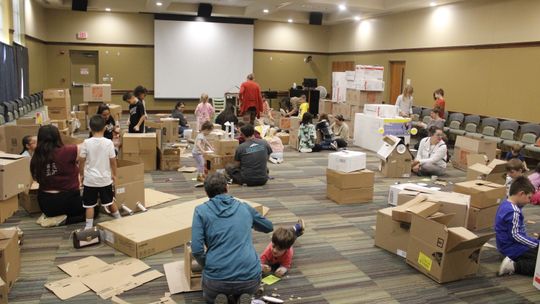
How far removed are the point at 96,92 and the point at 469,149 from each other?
8.42 m

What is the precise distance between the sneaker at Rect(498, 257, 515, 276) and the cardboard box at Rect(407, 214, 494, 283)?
239 millimetres

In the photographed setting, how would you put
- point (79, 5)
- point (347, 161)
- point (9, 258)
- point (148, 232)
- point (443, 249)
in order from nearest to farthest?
1. point (9, 258)
2. point (443, 249)
3. point (148, 232)
4. point (347, 161)
5. point (79, 5)

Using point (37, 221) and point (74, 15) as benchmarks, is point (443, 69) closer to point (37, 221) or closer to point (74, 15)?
point (37, 221)

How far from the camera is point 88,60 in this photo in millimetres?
15758

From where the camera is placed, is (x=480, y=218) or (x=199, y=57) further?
(x=199, y=57)

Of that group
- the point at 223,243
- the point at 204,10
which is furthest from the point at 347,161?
the point at 204,10

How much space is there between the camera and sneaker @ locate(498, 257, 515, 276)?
3.93 metres

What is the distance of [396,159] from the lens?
24.0ft

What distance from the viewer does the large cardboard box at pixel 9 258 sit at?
10.5 feet

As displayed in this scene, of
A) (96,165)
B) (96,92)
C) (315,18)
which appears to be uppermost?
(315,18)

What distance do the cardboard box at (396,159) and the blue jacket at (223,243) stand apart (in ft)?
15.9

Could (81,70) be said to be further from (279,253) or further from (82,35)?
(279,253)

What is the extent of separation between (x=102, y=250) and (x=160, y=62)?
1270 centimetres

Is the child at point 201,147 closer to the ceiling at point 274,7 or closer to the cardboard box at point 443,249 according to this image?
the cardboard box at point 443,249
